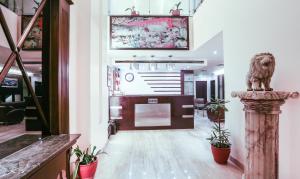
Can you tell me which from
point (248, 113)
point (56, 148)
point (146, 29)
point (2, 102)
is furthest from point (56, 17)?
point (146, 29)

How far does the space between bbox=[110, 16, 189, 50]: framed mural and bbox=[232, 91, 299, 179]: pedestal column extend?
3979 millimetres

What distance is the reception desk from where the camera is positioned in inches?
244

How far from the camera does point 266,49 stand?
8.23 feet

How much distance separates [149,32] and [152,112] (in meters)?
2.67

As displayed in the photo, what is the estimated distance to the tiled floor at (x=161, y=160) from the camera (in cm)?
287

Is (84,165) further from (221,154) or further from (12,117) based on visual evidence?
(221,154)

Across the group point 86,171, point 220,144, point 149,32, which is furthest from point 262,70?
point 149,32

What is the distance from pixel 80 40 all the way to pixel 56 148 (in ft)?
7.07

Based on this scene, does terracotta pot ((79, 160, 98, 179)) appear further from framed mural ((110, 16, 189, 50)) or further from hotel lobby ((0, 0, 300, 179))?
framed mural ((110, 16, 189, 50))

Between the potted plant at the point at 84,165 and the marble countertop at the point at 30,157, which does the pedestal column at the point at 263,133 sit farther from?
the potted plant at the point at 84,165

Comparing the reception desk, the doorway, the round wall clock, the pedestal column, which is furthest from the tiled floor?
the doorway

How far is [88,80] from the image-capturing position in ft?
9.93

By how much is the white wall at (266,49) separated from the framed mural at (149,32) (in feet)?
5.90

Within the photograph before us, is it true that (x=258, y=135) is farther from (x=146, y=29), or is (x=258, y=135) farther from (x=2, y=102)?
(x=146, y=29)
